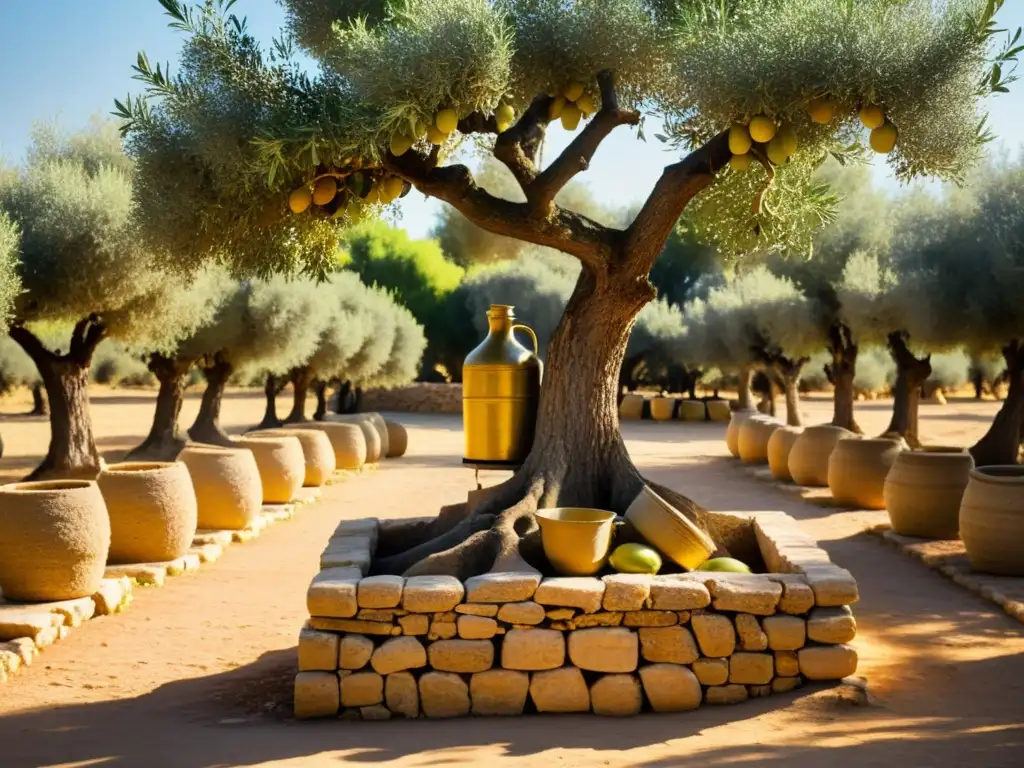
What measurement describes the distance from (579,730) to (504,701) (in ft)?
1.56

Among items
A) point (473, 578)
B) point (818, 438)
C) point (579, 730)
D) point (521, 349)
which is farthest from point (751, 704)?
point (818, 438)

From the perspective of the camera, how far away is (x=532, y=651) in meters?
5.29

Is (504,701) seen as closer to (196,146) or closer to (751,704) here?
(751,704)

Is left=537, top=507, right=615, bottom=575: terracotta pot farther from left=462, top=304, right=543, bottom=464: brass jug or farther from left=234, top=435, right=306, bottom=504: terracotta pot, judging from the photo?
left=234, top=435, right=306, bottom=504: terracotta pot

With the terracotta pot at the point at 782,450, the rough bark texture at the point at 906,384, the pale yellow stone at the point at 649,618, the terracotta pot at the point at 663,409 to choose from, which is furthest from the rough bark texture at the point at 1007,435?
the terracotta pot at the point at 663,409

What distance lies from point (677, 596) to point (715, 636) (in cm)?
27

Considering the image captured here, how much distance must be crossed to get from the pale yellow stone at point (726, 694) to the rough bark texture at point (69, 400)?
1036 centimetres

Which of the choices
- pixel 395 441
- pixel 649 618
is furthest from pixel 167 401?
pixel 649 618

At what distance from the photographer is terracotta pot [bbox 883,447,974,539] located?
30.8 feet

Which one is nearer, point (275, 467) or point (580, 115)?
point (580, 115)

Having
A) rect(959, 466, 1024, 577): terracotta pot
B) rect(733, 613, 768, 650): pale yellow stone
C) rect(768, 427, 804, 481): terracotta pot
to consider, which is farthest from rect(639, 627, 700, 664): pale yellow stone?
rect(768, 427, 804, 481): terracotta pot

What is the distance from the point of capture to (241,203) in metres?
6.31

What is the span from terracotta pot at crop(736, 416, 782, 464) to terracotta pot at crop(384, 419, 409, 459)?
241 inches

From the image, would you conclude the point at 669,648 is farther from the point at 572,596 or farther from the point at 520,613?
the point at 520,613
